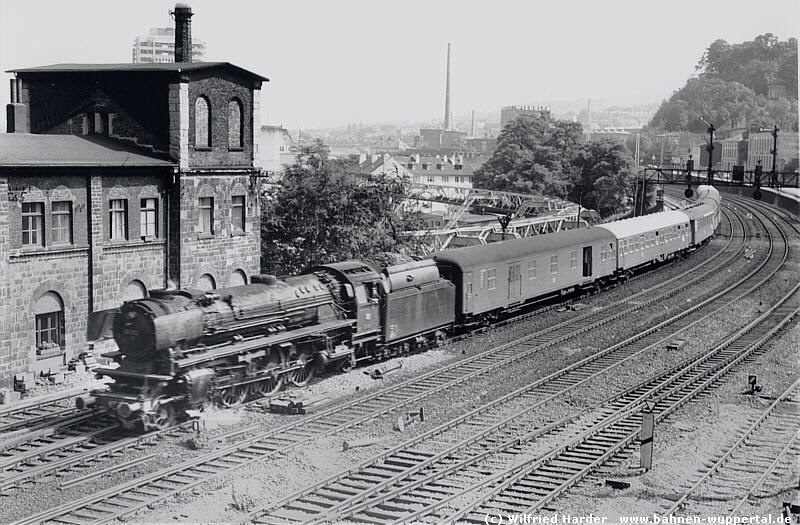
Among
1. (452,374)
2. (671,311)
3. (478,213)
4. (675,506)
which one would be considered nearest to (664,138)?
(478,213)

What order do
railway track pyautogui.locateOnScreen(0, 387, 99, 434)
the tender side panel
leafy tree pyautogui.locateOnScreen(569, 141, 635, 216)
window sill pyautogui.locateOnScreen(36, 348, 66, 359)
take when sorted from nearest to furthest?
1. railway track pyautogui.locateOnScreen(0, 387, 99, 434)
2. window sill pyautogui.locateOnScreen(36, 348, 66, 359)
3. the tender side panel
4. leafy tree pyautogui.locateOnScreen(569, 141, 635, 216)

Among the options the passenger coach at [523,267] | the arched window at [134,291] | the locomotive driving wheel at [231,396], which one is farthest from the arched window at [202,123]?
the locomotive driving wheel at [231,396]

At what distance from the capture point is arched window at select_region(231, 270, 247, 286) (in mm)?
30141

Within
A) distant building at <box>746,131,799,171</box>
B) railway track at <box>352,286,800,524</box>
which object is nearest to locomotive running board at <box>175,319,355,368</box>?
railway track at <box>352,286,800,524</box>

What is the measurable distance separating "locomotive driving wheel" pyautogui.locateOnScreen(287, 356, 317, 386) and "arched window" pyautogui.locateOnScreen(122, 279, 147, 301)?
6.82 m

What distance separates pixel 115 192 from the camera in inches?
1024

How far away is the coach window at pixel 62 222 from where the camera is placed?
2430 cm

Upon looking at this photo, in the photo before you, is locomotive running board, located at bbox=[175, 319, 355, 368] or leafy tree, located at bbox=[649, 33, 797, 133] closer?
locomotive running board, located at bbox=[175, 319, 355, 368]

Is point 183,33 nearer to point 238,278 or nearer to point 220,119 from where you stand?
point 220,119

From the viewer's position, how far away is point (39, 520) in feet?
45.2

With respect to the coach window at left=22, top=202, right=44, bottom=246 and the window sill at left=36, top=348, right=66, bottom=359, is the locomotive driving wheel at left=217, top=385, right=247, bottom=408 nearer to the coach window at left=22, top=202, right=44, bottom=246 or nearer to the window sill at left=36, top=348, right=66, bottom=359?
the window sill at left=36, top=348, right=66, bottom=359

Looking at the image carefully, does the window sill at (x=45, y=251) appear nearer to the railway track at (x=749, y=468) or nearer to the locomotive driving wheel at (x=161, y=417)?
the locomotive driving wheel at (x=161, y=417)

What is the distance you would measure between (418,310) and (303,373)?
191 inches

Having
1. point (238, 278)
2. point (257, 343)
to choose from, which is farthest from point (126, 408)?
point (238, 278)
